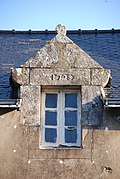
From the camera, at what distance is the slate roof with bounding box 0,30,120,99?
9624 mm

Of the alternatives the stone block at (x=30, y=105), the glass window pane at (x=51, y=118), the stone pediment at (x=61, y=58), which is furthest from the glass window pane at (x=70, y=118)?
the stone pediment at (x=61, y=58)

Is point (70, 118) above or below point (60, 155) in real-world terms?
above

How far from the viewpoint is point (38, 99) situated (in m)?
8.31

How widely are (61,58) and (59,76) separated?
0.46 m

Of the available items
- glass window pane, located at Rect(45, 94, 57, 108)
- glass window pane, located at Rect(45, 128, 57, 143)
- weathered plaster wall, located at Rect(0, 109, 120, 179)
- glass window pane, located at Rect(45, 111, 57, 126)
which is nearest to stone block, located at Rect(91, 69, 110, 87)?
weathered plaster wall, located at Rect(0, 109, 120, 179)

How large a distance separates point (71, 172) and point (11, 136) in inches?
61.8

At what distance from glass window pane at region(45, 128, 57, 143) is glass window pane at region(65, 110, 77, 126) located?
0.35 meters

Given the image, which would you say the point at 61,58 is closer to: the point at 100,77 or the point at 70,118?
the point at 100,77

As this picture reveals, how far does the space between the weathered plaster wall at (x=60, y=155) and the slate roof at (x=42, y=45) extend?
99cm

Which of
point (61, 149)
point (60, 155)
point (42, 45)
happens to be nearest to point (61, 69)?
point (61, 149)

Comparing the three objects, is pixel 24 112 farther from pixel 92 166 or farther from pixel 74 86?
pixel 92 166

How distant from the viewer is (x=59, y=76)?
8.43 m

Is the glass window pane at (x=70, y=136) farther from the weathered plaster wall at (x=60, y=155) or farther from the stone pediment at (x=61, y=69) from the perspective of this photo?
the stone pediment at (x=61, y=69)

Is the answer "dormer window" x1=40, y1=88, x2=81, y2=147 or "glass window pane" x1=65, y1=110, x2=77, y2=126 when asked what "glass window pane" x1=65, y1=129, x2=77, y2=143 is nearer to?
"dormer window" x1=40, y1=88, x2=81, y2=147
